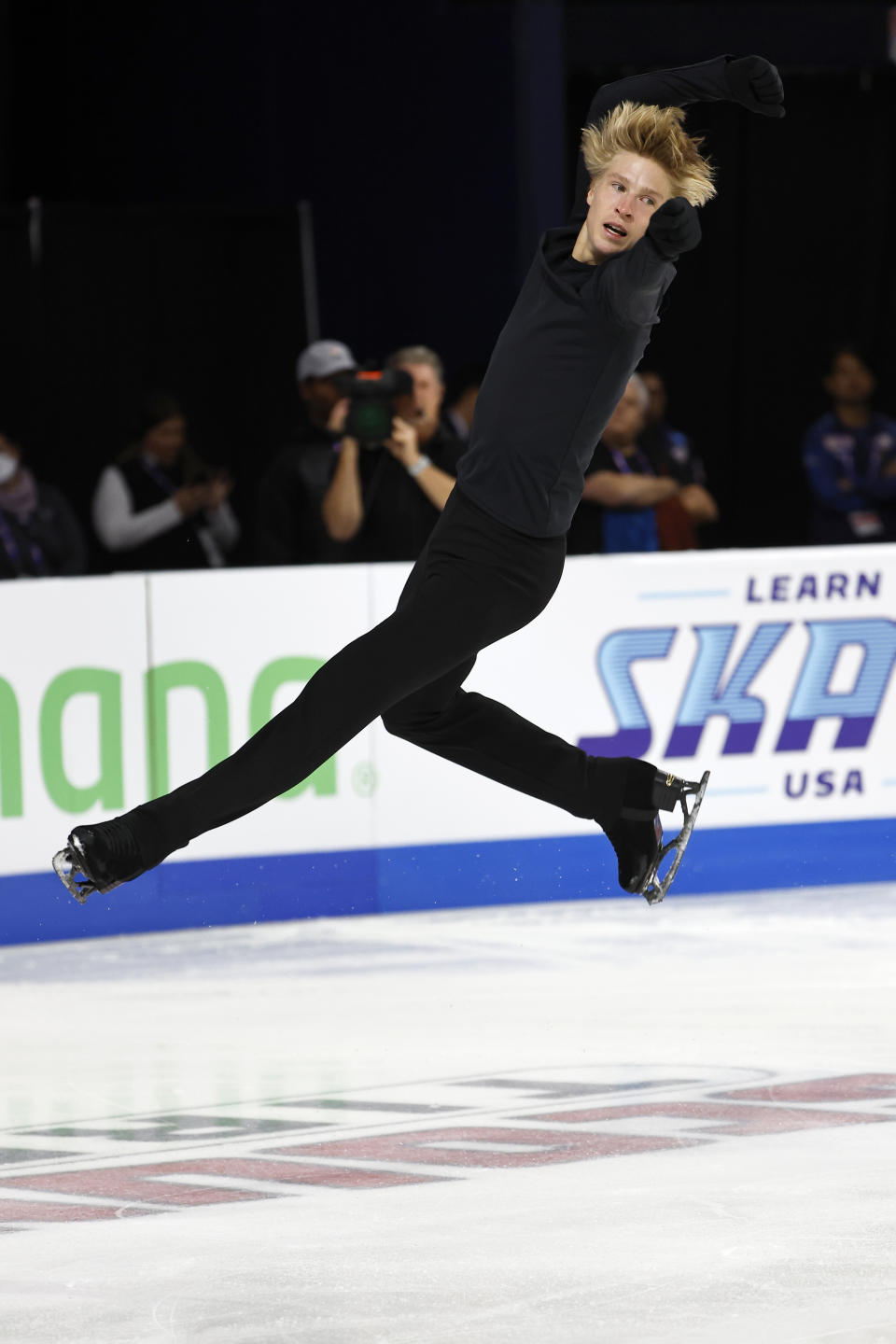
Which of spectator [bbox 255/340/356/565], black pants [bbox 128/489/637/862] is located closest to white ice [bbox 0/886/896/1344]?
black pants [bbox 128/489/637/862]

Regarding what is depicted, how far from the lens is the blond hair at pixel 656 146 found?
5.07 metres

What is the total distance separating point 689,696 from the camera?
30.8 feet

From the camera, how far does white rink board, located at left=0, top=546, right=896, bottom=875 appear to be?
8.57 metres

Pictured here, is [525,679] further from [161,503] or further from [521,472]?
[521,472]

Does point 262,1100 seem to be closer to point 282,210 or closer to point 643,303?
point 643,303

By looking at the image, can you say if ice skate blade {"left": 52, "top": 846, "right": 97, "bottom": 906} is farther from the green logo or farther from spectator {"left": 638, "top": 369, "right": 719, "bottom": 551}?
spectator {"left": 638, "top": 369, "right": 719, "bottom": 551}

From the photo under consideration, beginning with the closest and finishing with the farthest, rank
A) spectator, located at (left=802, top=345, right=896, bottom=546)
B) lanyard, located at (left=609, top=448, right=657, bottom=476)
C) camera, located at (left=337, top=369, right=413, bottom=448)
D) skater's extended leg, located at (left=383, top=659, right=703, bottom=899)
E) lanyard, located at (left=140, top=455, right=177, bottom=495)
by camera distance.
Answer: skater's extended leg, located at (left=383, top=659, right=703, bottom=899) → camera, located at (left=337, top=369, right=413, bottom=448) → lanyard, located at (left=609, top=448, right=657, bottom=476) → lanyard, located at (left=140, top=455, right=177, bottom=495) → spectator, located at (left=802, top=345, right=896, bottom=546)

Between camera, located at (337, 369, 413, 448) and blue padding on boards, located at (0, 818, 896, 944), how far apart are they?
4.83 feet

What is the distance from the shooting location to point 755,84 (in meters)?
5.18

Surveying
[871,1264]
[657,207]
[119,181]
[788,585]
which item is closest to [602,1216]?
[871,1264]

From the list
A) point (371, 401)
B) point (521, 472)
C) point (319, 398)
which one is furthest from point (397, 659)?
point (319, 398)

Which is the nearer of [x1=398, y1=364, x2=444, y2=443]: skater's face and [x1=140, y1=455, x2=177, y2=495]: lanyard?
[x1=398, y1=364, x2=444, y2=443]: skater's face

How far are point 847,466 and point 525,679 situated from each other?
2.89 m

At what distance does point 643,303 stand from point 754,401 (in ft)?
33.0
